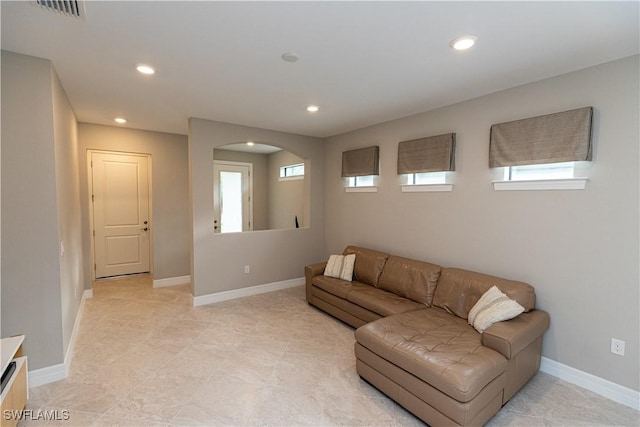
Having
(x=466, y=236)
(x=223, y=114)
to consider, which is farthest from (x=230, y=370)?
(x=223, y=114)

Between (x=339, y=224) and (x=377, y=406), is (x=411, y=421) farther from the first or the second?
(x=339, y=224)

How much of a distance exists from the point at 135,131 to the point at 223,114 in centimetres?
197

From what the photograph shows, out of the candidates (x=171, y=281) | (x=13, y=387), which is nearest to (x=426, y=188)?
(x=13, y=387)

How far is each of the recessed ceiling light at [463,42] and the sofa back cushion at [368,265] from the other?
248 cm

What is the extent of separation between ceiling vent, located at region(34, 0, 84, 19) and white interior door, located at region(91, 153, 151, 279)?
383 cm

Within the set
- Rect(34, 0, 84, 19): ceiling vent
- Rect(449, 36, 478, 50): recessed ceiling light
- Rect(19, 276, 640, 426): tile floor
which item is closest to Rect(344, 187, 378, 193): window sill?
Rect(19, 276, 640, 426): tile floor

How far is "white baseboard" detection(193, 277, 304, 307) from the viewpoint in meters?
4.28

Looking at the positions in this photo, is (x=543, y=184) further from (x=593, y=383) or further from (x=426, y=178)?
(x=593, y=383)

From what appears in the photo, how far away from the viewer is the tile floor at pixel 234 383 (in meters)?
2.12

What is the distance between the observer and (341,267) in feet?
13.5

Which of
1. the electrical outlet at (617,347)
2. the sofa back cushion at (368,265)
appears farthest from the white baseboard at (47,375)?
the electrical outlet at (617,347)

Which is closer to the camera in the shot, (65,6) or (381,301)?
(65,6)

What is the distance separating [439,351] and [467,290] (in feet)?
3.14

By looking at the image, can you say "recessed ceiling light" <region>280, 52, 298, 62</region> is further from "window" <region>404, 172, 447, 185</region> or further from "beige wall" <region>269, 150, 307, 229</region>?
"beige wall" <region>269, 150, 307, 229</region>
